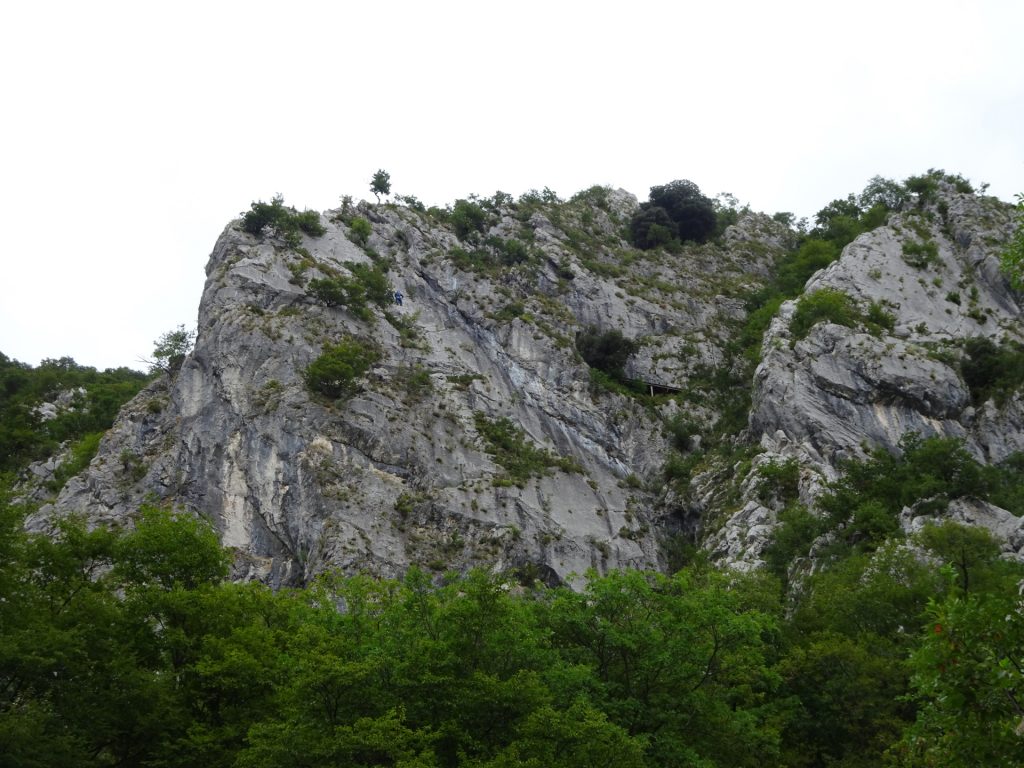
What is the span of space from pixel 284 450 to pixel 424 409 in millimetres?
7801

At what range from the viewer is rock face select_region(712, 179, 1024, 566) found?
43781 mm

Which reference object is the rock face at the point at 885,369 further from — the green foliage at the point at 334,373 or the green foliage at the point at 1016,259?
the green foliage at the point at 1016,259

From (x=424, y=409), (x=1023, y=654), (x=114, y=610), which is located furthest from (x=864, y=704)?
(x=424, y=409)

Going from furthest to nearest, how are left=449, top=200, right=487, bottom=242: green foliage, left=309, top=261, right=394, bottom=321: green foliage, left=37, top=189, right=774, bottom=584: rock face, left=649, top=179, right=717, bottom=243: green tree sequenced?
left=649, top=179, right=717, bottom=243: green tree, left=449, top=200, right=487, bottom=242: green foliage, left=309, top=261, right=394, bottom=321: green foliage, left=37, top=189, right=774, bottom=584: rock face

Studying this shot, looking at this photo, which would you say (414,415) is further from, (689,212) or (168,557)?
(689,212)

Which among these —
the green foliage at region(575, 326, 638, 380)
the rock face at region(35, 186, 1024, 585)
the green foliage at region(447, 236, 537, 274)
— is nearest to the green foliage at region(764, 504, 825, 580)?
the rock face at region(35, 186, 1024, 585)

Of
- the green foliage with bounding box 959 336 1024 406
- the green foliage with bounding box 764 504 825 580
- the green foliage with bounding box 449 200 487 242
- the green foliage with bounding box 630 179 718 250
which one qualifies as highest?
the green foliage with bounding box 630 179 718 250

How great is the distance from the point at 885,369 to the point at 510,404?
19834 mm

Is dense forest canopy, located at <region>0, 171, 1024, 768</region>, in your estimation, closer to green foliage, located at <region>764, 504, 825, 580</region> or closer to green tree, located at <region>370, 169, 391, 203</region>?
green foliage, located at <region>764, 504, 825, 580</region>

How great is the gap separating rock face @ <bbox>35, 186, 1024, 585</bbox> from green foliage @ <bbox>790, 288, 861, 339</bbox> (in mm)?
617

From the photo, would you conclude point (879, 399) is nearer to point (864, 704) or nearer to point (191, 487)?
point (864, 704)

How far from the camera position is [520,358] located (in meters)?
53.5

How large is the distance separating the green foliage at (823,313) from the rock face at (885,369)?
571mm

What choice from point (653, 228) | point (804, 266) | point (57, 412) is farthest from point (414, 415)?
point (804, 266)
